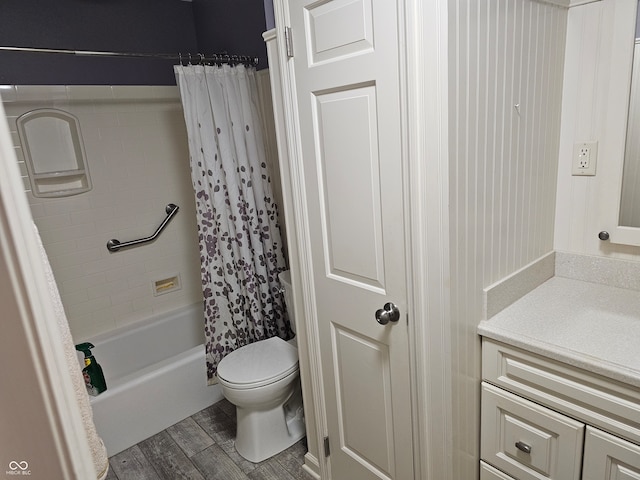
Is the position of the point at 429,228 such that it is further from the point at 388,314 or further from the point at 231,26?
the point at 231,26

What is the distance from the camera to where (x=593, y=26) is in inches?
59.9

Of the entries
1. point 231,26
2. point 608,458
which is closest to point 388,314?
point 608,458

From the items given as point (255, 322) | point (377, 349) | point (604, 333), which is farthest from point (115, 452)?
point (604, 333)

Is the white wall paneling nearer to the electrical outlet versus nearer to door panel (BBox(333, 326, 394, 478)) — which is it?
the electrical outlet

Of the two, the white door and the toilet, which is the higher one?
the white door

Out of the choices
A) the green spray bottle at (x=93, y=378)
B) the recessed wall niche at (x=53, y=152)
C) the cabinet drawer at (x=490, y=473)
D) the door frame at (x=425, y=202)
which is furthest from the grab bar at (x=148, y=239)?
the cabinet drawer at (x=490, y=473)

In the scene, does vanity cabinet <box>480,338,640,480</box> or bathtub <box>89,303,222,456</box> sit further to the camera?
bathtub <box>89,303,222,456</box>

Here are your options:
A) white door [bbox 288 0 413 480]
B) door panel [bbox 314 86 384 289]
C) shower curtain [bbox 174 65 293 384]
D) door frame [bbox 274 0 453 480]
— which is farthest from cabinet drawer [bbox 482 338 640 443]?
shower curtain [bbox 174 65 293 384]

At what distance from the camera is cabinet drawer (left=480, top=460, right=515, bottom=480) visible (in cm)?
152

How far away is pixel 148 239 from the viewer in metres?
2.86

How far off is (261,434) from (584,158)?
6.08ft

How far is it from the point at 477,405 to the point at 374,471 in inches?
18.5

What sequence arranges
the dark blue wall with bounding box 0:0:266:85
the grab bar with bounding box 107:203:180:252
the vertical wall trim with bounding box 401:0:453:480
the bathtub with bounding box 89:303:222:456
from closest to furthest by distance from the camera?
the vertical wall trim with bounding box 401:0:453:480, the bathtub with bounding box 89:303:222:456, the dark blue wall with bounding box 0:0:266:85, the grab bar with bounding box 107:203:180:252

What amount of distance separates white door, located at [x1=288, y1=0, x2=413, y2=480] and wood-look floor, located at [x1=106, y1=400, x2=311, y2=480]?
53cm
